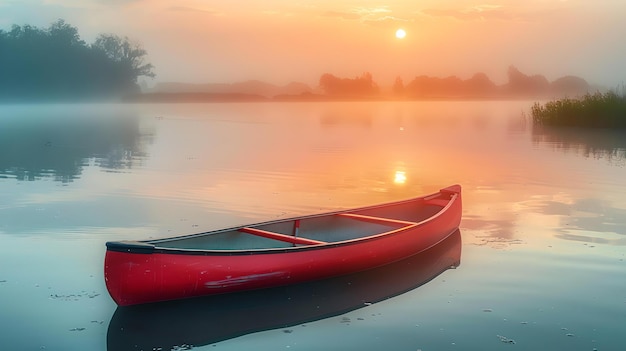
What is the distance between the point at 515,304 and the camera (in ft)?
25.1

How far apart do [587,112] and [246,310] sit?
32239mm

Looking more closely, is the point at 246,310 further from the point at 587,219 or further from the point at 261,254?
the point at 587,219

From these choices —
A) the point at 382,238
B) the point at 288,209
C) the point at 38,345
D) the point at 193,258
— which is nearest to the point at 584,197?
the point at 288,209

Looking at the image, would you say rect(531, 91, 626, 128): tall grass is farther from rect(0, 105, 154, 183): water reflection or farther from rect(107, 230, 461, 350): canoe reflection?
rect(107, 230, 461, 350): canoe reflection

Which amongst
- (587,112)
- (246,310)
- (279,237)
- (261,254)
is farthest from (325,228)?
(587,112)

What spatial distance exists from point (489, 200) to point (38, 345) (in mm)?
10389

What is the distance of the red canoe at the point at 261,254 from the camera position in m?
7.09

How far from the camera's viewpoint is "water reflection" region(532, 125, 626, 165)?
24459mm

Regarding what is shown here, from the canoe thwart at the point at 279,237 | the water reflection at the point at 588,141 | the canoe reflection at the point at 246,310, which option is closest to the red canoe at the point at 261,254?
the canoe thwart at the point at 279,237

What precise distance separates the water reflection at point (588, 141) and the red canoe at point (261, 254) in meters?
14.1

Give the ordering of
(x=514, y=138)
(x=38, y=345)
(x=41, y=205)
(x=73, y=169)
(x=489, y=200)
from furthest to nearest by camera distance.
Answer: (x=514, y=138) → (x=73, y=169) → (x=489, y=200) → (x=41, y=205) → (x=38, y=345)

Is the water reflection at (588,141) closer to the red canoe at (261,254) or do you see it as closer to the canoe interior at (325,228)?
the canoe interior at (325,228)

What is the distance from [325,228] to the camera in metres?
10.4

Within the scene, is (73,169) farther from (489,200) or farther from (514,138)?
(514,138)
